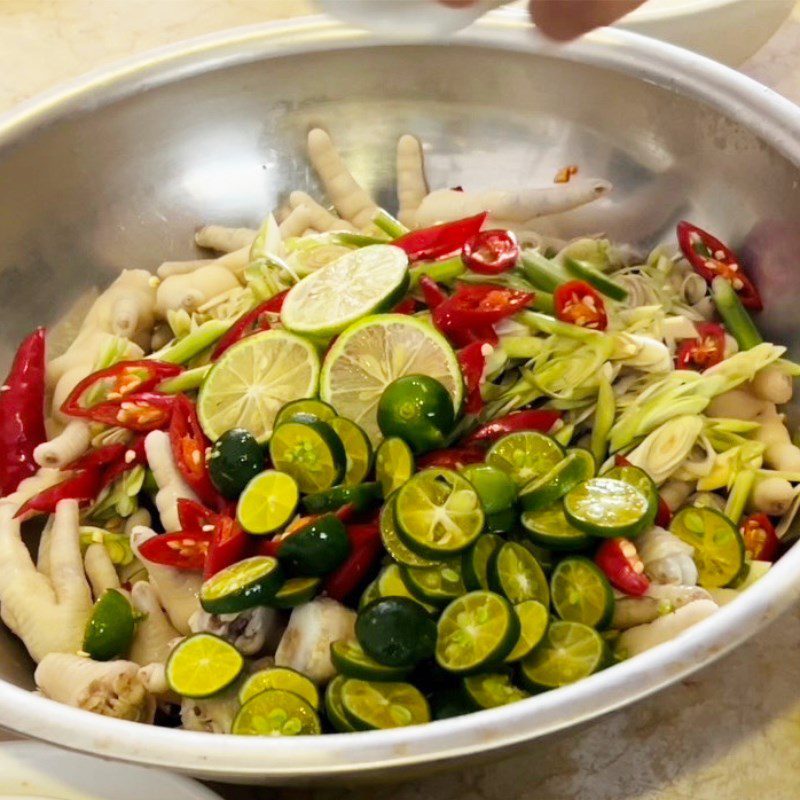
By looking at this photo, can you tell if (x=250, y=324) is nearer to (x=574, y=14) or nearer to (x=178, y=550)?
(x=178, y=550)

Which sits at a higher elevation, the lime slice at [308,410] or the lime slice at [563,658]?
the lime slice at [308,410]

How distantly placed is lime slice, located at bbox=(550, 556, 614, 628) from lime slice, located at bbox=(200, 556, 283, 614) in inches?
15.2

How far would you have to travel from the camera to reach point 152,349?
74.9 inches

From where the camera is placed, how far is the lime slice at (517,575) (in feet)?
4.06

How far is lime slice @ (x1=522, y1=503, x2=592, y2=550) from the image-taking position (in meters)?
1.29

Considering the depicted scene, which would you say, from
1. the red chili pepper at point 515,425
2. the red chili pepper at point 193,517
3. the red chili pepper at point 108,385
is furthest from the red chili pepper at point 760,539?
the red chili pepper at point 108,385

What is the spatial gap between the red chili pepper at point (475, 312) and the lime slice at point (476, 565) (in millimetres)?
429

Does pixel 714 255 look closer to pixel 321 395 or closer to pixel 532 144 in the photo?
pixel 532 144

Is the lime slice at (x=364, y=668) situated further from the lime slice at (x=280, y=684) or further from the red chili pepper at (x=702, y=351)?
the red chili pepper at (x=702, y=351)

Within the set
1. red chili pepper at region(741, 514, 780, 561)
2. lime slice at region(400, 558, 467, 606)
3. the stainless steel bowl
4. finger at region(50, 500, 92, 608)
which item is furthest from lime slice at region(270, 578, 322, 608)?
the stainless steel bowl

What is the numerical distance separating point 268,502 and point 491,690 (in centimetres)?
41

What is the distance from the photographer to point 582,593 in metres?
1.27

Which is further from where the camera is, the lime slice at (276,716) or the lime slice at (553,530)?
the lime slice at (553,530)

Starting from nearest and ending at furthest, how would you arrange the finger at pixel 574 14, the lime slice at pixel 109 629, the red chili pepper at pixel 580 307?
the lime slice at pixel 109 629
the red chili pepper at pixel 580 307
the finger at pixel 574 14
